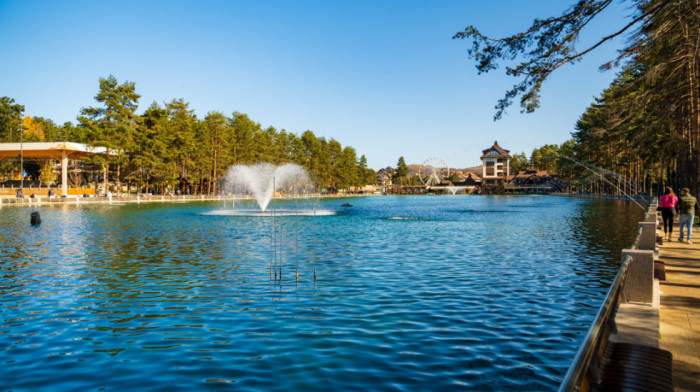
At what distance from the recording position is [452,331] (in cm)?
966

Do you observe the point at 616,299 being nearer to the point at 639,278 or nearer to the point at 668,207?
the point at 639,278

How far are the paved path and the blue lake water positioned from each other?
1.52 meters

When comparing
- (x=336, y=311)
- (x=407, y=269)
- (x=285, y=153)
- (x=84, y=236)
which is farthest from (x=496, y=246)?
(x=285, y=153)

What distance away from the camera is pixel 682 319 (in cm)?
834

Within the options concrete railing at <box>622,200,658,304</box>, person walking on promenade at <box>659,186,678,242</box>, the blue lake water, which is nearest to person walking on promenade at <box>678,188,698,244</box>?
person walking on promenade at <box>659,186,678,242</box>

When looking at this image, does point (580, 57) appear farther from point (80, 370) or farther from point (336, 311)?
point (80, 370)

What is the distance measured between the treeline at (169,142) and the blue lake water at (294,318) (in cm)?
6575

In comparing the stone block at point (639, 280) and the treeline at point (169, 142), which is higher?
the treeline at point (169, 142)

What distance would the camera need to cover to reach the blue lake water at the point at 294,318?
747cm

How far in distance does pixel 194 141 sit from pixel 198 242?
76.4 meters

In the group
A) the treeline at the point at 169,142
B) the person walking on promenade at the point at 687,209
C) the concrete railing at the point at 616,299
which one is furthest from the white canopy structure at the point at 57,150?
the concrete railing at the point at 616,299

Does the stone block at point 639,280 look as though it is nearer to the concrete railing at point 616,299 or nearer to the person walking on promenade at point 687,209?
the concrete railing at point 616,299

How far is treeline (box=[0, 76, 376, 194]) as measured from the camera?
80.4 m

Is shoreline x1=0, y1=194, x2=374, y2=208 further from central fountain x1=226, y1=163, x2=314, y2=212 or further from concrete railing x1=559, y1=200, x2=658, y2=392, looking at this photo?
concrete railing x1=559, y1=200, x2=658, y2=392
